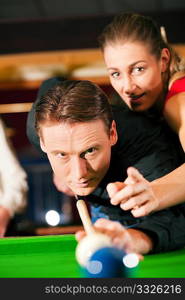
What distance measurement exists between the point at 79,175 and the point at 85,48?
3.97 feet


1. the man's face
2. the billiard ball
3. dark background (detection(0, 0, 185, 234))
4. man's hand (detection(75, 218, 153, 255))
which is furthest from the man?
dark background (detection(0, 0, 185, 234))

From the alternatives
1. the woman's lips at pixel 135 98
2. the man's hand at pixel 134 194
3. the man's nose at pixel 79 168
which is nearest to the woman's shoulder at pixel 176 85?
the woman's lips at pixel 135 98

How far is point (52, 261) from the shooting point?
→ 4.08 feet

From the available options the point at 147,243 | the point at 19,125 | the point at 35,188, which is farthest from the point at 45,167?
the point at 147,243

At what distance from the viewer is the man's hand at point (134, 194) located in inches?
44.0

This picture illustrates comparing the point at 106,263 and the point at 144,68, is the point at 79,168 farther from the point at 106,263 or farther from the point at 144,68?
the point at 106,263

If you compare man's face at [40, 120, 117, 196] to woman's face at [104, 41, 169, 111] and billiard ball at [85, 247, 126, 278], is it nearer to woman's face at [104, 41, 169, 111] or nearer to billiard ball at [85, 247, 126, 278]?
woman's face at [104, 41, 169, 111]

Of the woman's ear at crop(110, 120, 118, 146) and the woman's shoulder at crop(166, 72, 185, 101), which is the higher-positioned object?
the woman's shoulder at crop(166, 72, 185, 101)

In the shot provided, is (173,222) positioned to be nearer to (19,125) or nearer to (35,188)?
(19,125)

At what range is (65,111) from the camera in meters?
1.48

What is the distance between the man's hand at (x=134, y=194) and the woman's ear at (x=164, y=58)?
2.11ft

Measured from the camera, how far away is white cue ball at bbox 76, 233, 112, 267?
0.99 meters

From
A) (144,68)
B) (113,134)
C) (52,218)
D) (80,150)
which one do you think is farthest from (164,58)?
(52,218)

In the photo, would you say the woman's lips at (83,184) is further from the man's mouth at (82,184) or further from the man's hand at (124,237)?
the man's hand at (124,237)
